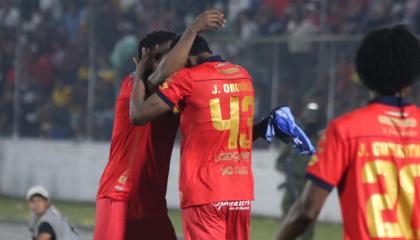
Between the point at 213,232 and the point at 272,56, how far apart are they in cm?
1224

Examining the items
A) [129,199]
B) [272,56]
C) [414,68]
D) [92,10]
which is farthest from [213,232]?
[92,10]

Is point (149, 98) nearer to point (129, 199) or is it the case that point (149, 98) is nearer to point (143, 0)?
point (129, 199)

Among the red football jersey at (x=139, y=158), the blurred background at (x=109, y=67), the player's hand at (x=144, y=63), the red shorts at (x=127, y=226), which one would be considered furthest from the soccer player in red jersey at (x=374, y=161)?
the blurred background at (x=109, y=67)

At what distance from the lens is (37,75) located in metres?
23.4

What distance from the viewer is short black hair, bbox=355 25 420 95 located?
457 centimetres

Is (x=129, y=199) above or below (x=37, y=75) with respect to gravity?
below

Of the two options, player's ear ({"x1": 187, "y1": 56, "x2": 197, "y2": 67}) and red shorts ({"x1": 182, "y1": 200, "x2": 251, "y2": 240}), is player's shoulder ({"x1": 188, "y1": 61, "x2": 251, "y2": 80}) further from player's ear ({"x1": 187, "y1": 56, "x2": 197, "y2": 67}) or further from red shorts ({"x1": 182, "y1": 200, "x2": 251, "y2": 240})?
red shorts ({"x1": 182, "y1": 200, "x2": 251, "y2": 240})

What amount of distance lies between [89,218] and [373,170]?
14360mm

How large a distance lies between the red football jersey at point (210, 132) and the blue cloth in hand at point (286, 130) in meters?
0.37

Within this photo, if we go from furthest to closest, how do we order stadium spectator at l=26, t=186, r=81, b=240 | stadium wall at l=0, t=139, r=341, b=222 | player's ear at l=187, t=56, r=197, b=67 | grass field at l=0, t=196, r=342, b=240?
stadium wall at l=0, t=139, r=341, b=222 < grass field at l=0, t=196, r=342, b=240 < stadium spectator at l=26, t=186, r=81, b=240 < player's ear at l=187, t=56, r=197, b=67

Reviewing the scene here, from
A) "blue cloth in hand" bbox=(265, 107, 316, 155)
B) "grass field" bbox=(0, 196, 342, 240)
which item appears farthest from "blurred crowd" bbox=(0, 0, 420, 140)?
"blue cloth in hand" bbox=(265, 107, 316, 155)

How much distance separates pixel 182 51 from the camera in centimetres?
668

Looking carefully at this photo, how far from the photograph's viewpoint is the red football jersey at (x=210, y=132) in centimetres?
671

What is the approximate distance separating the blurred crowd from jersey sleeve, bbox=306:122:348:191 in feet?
38.4
